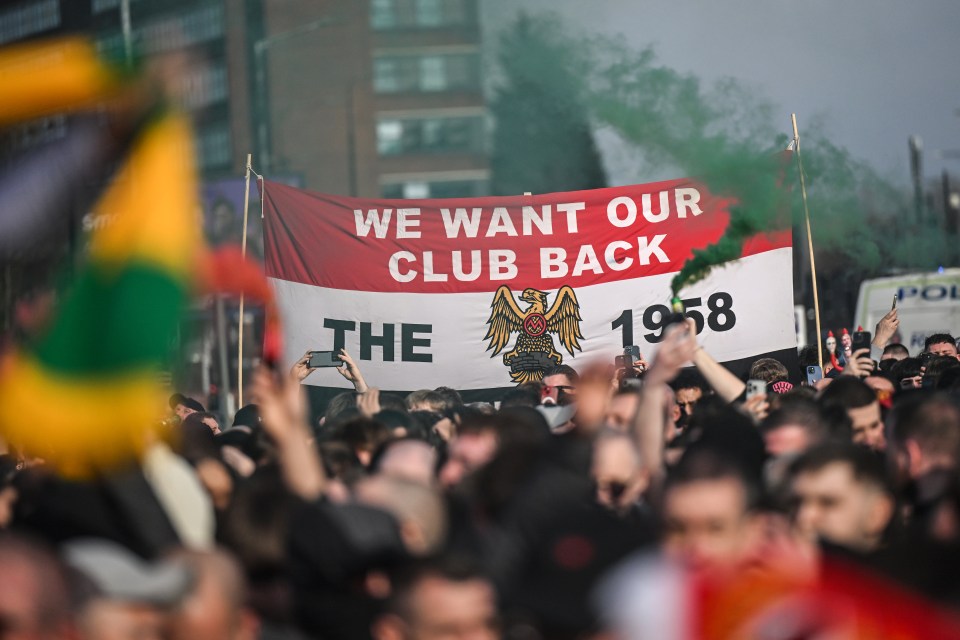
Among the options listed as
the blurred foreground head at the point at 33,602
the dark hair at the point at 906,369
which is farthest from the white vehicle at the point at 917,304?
the blurred foreground head at the point at 33,602

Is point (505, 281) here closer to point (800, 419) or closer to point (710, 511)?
point (800, 419)

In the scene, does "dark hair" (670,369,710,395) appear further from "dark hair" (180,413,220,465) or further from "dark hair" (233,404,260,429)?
"dark hair" (180,413,220,465)

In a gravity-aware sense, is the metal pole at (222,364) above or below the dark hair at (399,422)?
above

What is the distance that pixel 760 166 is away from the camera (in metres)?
11.1

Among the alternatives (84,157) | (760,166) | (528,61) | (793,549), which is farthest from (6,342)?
(528,61)

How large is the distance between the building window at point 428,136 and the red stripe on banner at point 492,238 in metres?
52.7

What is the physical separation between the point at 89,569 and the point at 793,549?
5.89 feet

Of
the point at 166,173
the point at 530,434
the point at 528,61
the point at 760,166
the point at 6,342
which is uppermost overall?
the point at 528,61

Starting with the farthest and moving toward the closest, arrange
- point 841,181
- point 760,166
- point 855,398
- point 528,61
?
point 528,61
point 841,181
point 760,166
point 855,398

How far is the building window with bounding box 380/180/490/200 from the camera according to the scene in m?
63.4

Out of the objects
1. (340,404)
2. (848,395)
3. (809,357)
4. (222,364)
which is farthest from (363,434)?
(222,364)

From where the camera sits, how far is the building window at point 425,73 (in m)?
63.6

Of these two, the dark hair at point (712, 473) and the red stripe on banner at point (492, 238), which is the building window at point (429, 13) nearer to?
the red stripe on banner at point (492, 238)

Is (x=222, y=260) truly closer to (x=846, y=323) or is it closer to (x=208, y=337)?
(x=846, y=323)
